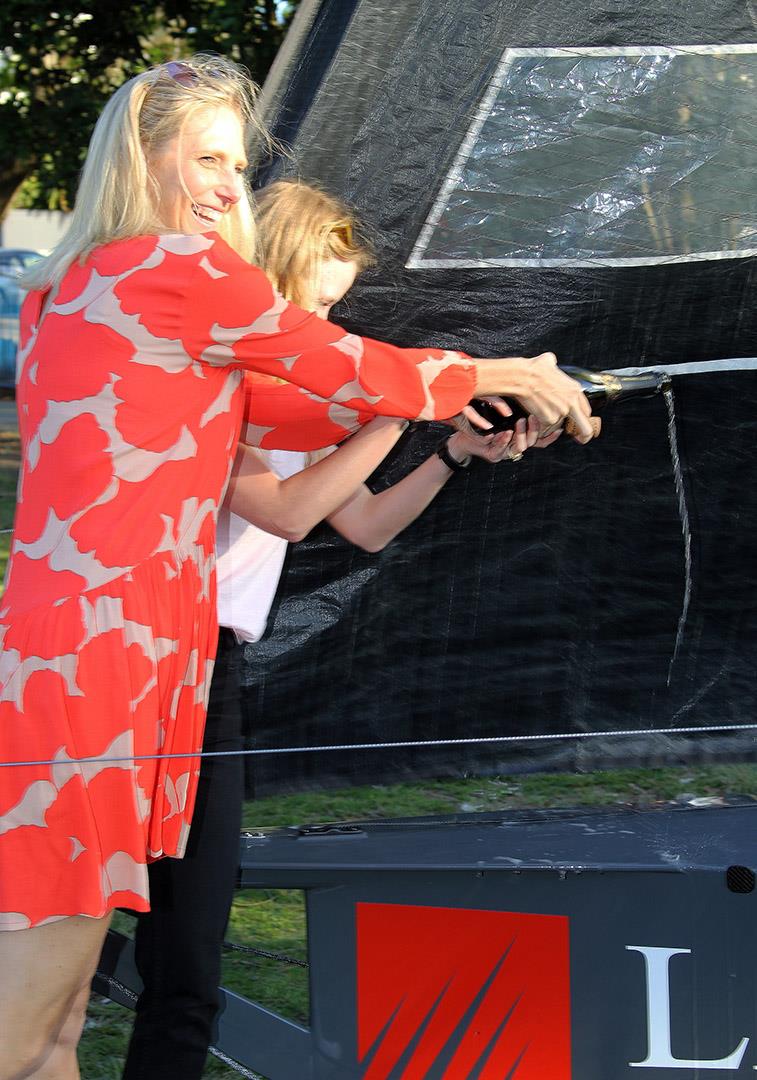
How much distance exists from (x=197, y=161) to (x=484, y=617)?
83cm

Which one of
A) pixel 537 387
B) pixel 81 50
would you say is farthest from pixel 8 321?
pixel 537 387

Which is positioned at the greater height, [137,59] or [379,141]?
[137,59]

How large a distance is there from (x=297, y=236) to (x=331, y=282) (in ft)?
0.25

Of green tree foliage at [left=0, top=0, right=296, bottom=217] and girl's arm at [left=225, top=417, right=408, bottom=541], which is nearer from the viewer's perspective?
girl's arm at [left=225, top=417, right=408, bottom=541]

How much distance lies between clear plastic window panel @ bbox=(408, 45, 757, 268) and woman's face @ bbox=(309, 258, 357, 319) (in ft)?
0.50

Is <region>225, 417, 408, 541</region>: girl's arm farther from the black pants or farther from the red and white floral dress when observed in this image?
the black pants

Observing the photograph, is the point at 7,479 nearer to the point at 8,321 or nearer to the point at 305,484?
the point at 8,321

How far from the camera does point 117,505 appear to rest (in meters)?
1.37

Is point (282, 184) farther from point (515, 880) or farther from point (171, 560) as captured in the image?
point (515, 880)

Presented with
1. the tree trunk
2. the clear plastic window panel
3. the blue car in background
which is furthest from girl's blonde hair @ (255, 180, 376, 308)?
the blue car in background

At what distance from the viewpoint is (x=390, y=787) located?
6.81 ft

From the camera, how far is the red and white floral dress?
1.33m

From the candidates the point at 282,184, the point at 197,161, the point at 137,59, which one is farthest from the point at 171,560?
the point at 137,59

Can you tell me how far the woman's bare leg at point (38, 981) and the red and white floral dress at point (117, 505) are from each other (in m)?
0.03
